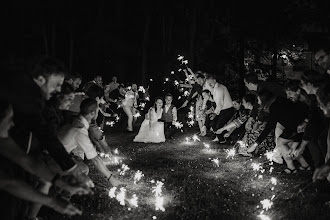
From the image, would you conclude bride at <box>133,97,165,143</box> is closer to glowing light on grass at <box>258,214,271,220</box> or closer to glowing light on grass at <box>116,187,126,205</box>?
glowing light on grass at <box>116,187,126,205</box>

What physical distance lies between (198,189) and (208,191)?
23 cm

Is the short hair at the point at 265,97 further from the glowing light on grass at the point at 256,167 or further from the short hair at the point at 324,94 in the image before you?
the short hair at the point at 324,94

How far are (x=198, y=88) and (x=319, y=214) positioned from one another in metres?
7.91

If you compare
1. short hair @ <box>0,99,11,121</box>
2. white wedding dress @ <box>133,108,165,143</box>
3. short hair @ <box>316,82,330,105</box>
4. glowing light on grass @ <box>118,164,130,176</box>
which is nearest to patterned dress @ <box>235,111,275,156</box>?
white wedding dress @ <box>133,108,165,143</box>

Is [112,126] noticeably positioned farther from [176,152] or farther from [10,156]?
[10,156]

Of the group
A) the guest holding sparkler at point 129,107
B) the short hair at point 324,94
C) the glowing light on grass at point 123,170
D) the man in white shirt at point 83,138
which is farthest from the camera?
the guest holding sparkler at point 129,107

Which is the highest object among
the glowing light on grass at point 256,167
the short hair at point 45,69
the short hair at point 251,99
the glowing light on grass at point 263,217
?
the short hair at point 45,69

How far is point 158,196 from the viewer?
656 centimetres

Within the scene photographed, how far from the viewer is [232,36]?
57.2 ft

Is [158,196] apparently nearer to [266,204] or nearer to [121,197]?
[121,197]

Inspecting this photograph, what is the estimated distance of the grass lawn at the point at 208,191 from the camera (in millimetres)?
5762

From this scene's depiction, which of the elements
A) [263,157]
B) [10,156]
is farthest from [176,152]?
[10,156]

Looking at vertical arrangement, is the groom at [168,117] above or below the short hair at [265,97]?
below

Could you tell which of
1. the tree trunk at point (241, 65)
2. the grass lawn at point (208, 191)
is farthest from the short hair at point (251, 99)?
the tree trunk at point (241, 65)
